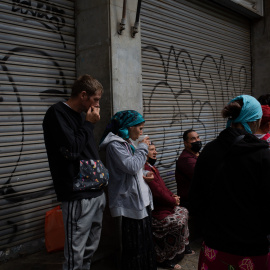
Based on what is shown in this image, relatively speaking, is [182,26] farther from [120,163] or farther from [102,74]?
[120,163]

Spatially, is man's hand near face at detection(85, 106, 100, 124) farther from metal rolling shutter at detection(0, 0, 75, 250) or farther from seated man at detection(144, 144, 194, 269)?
seated man at detection(144, 144, 194, 269)

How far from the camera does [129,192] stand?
304 centimetres

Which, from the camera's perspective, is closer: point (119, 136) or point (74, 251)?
point (74, 251)

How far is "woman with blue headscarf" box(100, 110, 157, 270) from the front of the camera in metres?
3.01

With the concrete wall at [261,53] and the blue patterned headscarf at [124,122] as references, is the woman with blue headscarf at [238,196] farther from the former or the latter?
the concrete wall at [261,53]

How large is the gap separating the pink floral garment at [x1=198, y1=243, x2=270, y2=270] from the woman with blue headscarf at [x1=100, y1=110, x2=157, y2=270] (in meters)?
1.14

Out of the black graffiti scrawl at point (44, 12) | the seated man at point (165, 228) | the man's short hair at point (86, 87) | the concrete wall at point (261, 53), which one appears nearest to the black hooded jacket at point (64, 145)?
the man's short hair at point (86, 87)

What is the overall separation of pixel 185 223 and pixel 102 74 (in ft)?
6.97

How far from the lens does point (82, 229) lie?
7.74 ft

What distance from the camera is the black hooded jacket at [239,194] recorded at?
70.6 inches

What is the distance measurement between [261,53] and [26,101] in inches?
238

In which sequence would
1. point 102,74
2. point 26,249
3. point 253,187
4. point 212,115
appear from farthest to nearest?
point 212,115, point 102,74, point 26,249, point 253,187

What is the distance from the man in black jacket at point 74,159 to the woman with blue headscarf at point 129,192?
1.79 ft

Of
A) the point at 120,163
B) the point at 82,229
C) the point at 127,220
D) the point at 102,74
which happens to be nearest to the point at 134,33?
the point at 102,74
